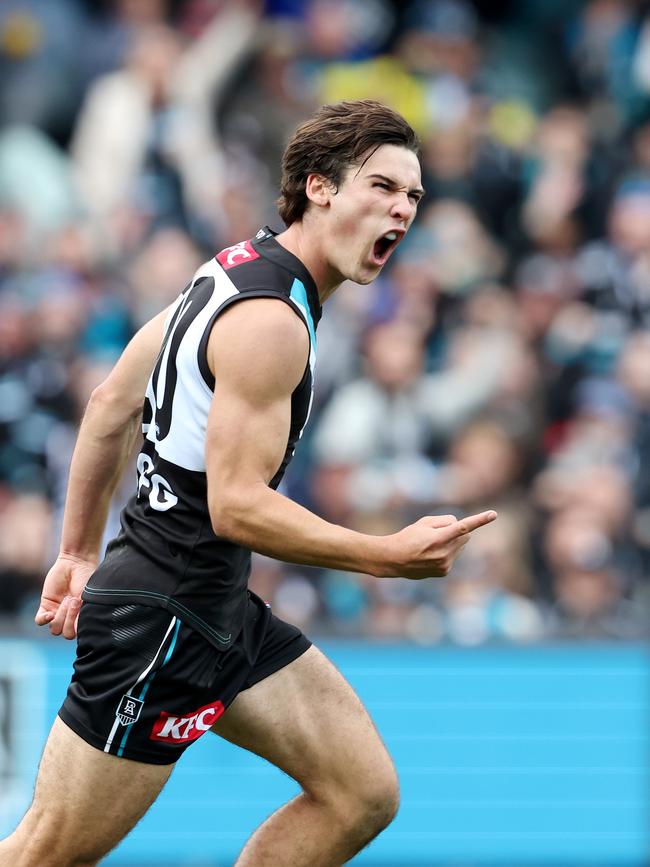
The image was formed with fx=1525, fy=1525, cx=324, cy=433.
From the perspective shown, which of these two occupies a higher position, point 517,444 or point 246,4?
point 246,4

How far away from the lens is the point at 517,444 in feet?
29.8

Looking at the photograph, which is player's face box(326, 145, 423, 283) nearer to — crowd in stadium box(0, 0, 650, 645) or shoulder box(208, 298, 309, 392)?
shoulder box(208, 298, 309, 392)

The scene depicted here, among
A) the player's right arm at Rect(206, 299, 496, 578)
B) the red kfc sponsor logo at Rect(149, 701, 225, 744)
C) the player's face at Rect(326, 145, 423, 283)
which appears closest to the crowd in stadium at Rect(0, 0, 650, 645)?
the red kfc sponsor logo at Rect(149, 701, 225, 744)

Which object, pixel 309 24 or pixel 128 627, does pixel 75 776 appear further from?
pixel 309 24

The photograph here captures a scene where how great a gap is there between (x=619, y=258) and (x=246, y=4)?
10.9 ft

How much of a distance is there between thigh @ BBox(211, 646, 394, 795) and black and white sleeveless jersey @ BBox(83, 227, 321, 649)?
299 mm

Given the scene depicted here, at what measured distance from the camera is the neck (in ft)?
14.0

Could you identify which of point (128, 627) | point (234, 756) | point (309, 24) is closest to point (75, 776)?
point (128, 627)

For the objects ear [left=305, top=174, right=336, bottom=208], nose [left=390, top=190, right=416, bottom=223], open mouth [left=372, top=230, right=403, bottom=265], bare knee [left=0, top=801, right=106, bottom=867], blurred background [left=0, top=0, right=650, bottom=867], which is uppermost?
blurred background [left=0, top=0, right=650, bottom=867]

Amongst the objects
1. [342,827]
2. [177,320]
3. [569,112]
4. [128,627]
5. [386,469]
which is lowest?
[342,827]

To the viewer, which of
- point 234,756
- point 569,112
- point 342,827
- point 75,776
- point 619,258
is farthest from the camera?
point 569,112

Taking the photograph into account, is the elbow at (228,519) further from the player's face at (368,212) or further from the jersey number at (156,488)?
the player's face at (368,212)

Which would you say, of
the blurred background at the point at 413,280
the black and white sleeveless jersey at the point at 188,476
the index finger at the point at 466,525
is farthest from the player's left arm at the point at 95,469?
the blurred background at the point at 413,280

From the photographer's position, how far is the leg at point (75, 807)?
4.13 meters
